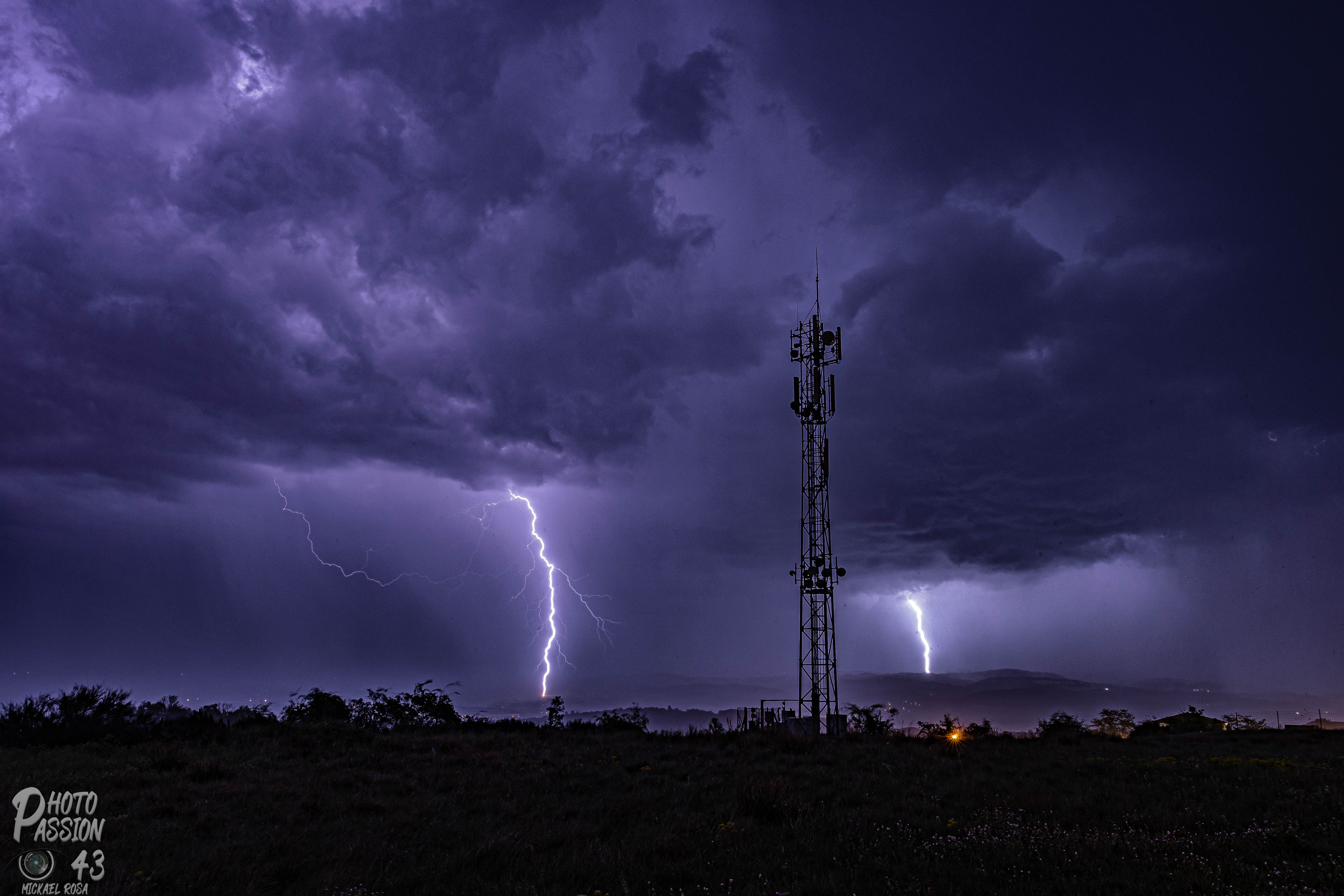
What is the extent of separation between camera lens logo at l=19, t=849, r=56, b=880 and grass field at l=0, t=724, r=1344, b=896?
1.94ft

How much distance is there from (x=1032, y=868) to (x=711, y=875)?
323 cm

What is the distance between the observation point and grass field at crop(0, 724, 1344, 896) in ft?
20.2

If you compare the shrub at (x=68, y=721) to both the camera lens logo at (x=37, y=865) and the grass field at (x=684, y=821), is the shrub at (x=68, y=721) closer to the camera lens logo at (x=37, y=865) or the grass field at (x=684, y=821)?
the grass field at (x=684, y=821)

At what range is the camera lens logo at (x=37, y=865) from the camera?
19.3 feet

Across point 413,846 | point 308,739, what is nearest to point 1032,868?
point 413,846

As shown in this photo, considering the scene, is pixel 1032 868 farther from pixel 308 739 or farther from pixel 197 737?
pixel 197 737

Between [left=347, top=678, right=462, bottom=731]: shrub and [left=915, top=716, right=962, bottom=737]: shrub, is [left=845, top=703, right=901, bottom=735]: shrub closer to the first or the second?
[left=915, top=716, right=962, bottom=737]: shrub

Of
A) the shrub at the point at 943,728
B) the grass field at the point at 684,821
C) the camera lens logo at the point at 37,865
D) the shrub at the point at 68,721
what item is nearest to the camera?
the camera lens logo at the point at 37,865

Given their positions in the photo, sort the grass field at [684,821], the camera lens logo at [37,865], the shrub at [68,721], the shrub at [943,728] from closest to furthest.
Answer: the camera lens logo at [37,865] < the grass field at [684,821] < the shrub at [68,721] < the shrub at [943,728]

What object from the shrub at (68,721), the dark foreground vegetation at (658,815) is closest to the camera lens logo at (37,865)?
the dark foreground vegetation at (658,815)

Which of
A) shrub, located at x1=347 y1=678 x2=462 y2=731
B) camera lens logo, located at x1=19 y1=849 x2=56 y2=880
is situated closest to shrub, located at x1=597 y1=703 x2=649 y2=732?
shrub, located at x1=347 y1=678 x2=462 y2=731

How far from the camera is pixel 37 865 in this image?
6051mm

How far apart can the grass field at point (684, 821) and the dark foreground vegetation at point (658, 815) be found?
4 cm

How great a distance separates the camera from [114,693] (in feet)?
58.6
